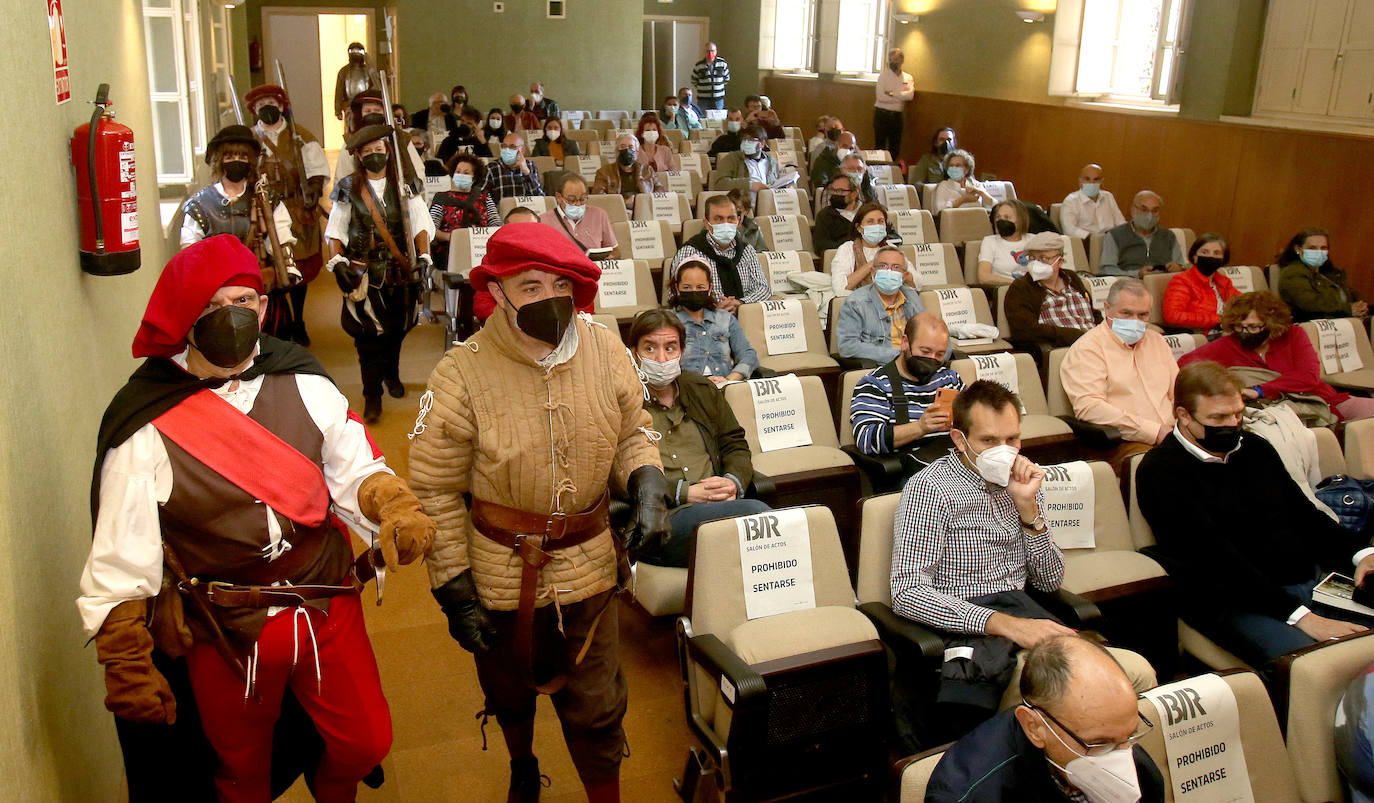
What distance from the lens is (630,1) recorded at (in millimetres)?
15383

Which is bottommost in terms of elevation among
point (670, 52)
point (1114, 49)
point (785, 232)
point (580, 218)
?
point (785, 232)

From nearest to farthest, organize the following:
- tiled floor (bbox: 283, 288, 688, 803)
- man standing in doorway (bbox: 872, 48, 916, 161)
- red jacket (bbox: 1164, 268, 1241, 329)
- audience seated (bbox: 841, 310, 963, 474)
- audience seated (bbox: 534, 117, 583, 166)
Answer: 1. tiled floor (bbox: 283, 288, 688, 803)
2. audience seated (bbox: 841, 310, 963, 474)
3. red jacket (bbox: 1164, 268, 1241, 329)
4. audience seated (bbox: 534, 117, 583, 166)
5. man standing in doorway (bbox: 872, 48, 916, 161)

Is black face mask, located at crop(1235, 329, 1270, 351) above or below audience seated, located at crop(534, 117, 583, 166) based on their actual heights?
below

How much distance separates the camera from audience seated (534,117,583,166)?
10813mm

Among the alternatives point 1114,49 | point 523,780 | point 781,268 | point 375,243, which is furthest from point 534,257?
point 1114,49

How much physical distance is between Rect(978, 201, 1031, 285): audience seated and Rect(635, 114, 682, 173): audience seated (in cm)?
377

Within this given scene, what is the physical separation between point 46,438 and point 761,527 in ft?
5.40

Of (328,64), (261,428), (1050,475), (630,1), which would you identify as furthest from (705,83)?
(261,428)

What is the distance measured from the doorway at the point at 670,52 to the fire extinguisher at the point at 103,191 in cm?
1693

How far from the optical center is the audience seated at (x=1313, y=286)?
610 centimetres

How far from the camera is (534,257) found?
6.94 ft

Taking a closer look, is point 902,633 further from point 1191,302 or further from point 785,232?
point 785,232

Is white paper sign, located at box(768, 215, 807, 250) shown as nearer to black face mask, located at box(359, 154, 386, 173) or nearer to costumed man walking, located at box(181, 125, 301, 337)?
black face mask, located at box(359, 154, 386, 173)

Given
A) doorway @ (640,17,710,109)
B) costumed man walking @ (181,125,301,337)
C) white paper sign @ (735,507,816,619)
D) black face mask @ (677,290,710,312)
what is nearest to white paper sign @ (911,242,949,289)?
black face mask @ (677,290,710,312)
